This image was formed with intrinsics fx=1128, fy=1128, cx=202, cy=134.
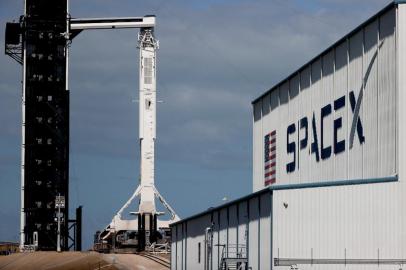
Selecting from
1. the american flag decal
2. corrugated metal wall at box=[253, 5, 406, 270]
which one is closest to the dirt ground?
the american flag decal

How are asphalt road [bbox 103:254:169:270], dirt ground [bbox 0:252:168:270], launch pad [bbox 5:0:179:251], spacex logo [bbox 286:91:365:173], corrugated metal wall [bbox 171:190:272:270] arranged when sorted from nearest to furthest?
corrugated metal wall [bbox 171:190:272:270] → spacex logo [bbox 286:91:365:173] → asphalt road [bbox 103:254:169:270] → dirt ground [bbox 0:252:168:270] → launch pad [bbox 5:0:179:251]

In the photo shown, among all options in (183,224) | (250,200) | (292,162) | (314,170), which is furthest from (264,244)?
(183,224)

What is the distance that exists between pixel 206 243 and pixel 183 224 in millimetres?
13104

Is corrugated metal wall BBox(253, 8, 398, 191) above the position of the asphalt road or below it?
above

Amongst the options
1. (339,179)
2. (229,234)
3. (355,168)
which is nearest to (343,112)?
(339,179)

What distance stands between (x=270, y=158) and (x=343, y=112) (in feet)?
59.3

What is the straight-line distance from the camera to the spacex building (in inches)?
2003

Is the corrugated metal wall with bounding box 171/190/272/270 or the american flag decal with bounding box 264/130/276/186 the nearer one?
the corrugated metal wall with bounding box 171/190/272/270

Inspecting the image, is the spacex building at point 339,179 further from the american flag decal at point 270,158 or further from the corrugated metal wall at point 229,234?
the american flag decal at point 270,158

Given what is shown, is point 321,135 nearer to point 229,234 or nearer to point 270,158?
point 229,234

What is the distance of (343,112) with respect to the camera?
6094cm

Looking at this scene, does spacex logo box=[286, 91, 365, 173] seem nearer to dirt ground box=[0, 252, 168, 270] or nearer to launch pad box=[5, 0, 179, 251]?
dirt ground box=[0, 252, 168, 270]

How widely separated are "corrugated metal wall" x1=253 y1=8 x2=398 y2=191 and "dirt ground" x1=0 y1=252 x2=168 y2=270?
1570 centimetres

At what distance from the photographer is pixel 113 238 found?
129125 millimetres
